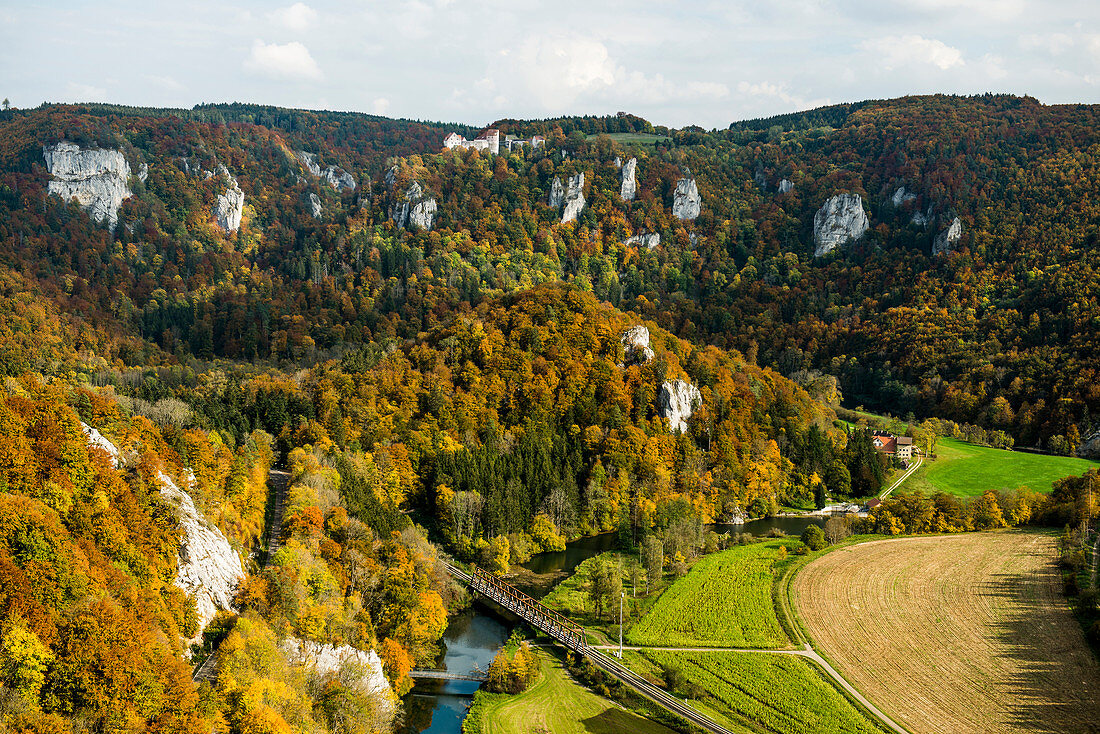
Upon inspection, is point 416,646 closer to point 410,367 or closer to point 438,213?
point 410,367

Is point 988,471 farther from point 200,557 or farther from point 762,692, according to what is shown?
point 200,557

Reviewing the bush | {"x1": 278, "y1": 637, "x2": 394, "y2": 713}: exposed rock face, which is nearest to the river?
{"x1": 278, "y1": 637, "x2": 394, "y2": 713}: exposed rock face

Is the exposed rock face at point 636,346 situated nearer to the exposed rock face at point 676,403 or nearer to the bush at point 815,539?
the exposed rock face at point 676,403

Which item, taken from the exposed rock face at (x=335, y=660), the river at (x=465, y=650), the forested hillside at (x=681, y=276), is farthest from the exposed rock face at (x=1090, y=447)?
the exposed rock face at (x=335, y=660)

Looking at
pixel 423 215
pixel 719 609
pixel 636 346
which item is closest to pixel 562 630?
pixel 719 609

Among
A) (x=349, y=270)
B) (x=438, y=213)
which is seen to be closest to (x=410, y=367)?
(x=349, y=270)

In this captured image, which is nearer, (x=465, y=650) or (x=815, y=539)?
(x=465, y=650)

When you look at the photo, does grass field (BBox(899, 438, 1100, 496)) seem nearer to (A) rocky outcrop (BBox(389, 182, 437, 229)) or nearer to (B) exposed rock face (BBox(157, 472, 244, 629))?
(B) exposed rock face (BBox(157, 472, 244, 629))
